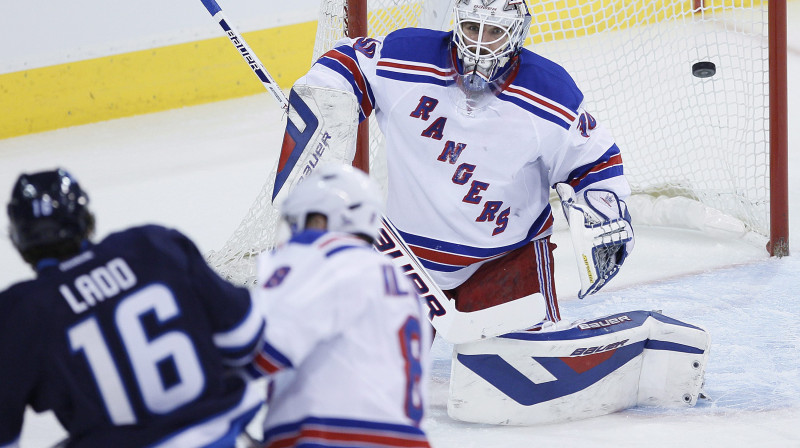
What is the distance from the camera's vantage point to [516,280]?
308 centimetres

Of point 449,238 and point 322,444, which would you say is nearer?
point 322,444

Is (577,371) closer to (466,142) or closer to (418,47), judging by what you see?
(466,142)

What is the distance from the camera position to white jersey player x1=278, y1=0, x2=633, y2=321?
2.88 meters

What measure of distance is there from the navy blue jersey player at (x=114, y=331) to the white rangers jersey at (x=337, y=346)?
63mm

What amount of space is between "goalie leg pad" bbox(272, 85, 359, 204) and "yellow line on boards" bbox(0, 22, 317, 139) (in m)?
3.01

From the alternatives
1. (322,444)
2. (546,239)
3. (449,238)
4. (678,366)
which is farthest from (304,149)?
(322,444)

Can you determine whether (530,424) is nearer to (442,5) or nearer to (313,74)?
(313,74)

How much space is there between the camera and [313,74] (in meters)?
2.98

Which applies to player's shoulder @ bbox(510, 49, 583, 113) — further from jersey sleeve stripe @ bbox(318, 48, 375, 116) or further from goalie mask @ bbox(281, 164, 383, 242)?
goalie mask @ bbox(281, 164, 383, 242)

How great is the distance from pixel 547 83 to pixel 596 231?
1.27 feet

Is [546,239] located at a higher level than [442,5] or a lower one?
lower

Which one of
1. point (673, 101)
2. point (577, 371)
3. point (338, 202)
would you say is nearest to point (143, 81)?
point (673, 101)

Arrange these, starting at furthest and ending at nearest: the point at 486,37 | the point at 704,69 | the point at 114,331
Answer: the point at 704,69, the point at 486,37, the point at 114,331

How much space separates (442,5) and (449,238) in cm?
87
